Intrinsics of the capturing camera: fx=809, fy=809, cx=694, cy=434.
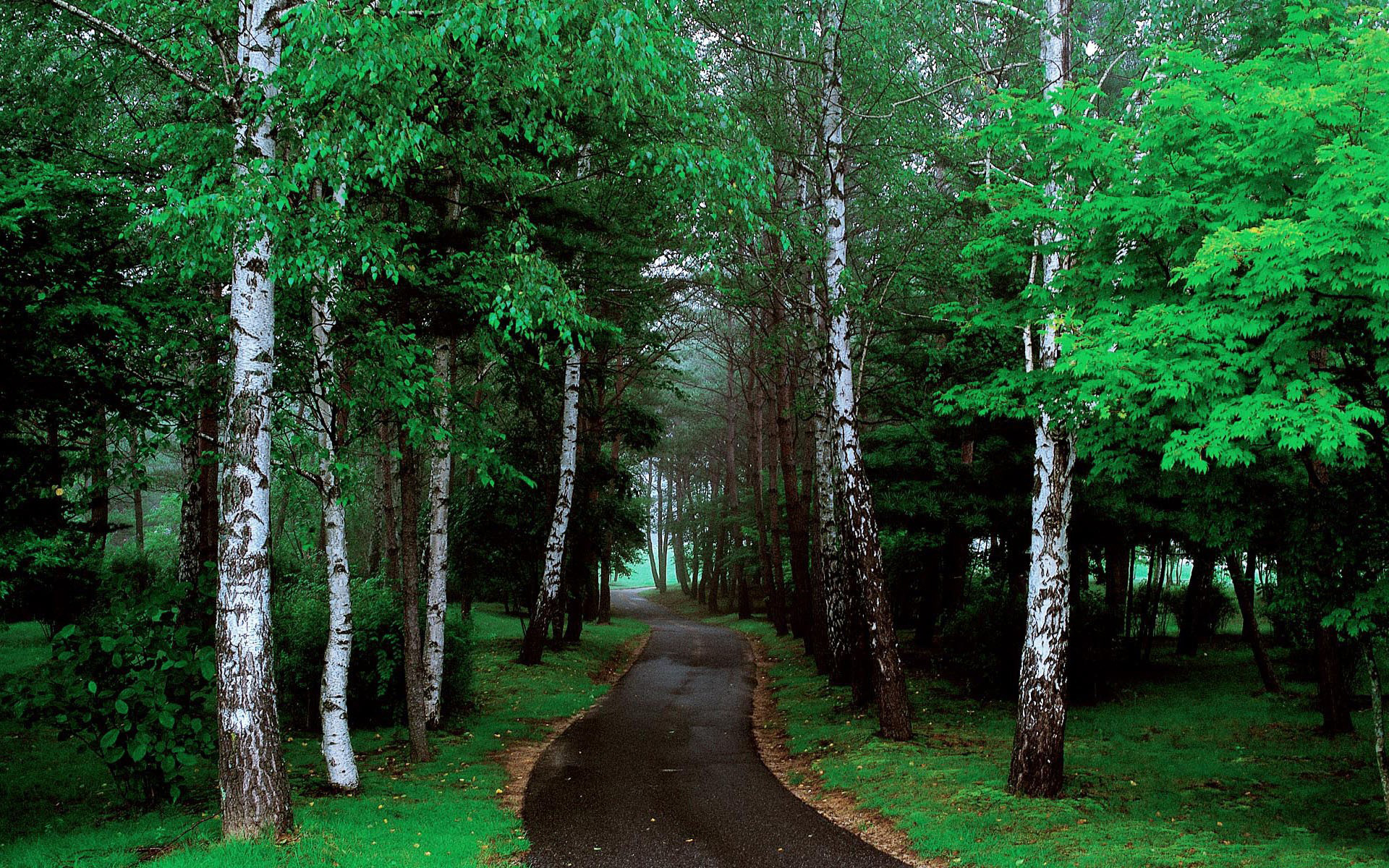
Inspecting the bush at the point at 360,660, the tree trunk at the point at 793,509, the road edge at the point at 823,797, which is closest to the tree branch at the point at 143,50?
the bush at the point at 360,660

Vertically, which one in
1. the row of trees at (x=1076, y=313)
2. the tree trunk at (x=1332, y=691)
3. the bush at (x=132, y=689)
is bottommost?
the tree trunk at (x=1332, y=691)

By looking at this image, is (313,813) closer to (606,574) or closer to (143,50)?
(143,50)

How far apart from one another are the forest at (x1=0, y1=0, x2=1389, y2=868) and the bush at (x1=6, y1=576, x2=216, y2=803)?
0.15 feet

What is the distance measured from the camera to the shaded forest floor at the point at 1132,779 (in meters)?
7.56

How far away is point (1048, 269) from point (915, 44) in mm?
7330

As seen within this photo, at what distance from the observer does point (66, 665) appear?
24.7ft

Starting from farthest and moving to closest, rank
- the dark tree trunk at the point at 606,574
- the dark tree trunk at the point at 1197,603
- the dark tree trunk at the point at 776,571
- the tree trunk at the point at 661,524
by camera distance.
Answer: the tree trunk at the point at 661,524 < the dark tree trunk at the point at 606,574 < the dark tree trunk at the point at 776,571 < the dark tree trunk at the point at 1197,603

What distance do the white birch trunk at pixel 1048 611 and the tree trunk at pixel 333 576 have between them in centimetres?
777

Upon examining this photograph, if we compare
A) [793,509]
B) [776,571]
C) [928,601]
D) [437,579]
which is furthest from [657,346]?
[776,571]

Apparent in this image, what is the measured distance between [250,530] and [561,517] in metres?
12.1

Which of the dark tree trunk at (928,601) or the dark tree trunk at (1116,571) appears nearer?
the dark tree trunk at (1116,571)

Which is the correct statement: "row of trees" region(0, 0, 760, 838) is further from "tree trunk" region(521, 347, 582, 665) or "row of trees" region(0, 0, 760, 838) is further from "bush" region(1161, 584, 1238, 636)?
"bush" region(1161, 584, 1238, 636)

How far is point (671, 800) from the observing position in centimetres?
972

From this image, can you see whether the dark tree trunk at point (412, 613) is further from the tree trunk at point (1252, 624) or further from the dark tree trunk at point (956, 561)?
the tree trunk at point (1252, 624)
